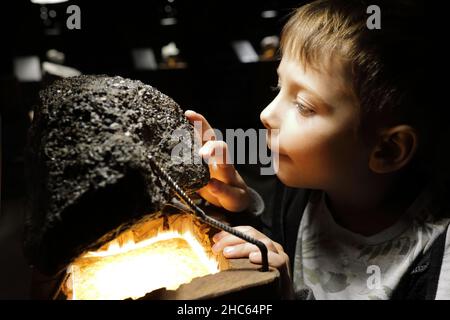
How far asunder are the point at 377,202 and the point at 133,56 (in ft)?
5.20

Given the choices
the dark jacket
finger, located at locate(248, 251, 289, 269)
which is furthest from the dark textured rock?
the dark jacket

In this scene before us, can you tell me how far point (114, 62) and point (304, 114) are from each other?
139 centimetres

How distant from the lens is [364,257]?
0.96m

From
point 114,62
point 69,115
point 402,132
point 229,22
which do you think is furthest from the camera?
point 114,62

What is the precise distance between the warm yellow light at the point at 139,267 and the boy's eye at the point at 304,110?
0.36 meters

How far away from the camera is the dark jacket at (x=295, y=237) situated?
871mm

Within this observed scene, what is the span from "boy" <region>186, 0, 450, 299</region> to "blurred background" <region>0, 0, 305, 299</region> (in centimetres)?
16

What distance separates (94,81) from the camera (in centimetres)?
79

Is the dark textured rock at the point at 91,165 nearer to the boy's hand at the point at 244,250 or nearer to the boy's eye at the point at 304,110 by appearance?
the boy's hand at the point at 244,250

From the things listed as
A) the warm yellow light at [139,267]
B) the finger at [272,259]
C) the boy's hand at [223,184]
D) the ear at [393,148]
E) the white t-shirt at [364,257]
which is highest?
the ear at [393,148]

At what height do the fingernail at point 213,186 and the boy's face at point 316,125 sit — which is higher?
the boy's face at point 316,125

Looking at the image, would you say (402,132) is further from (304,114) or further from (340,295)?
(340,295)

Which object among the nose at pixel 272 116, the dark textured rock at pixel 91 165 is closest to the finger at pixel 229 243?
the dark textured rock at pixel 91 165
